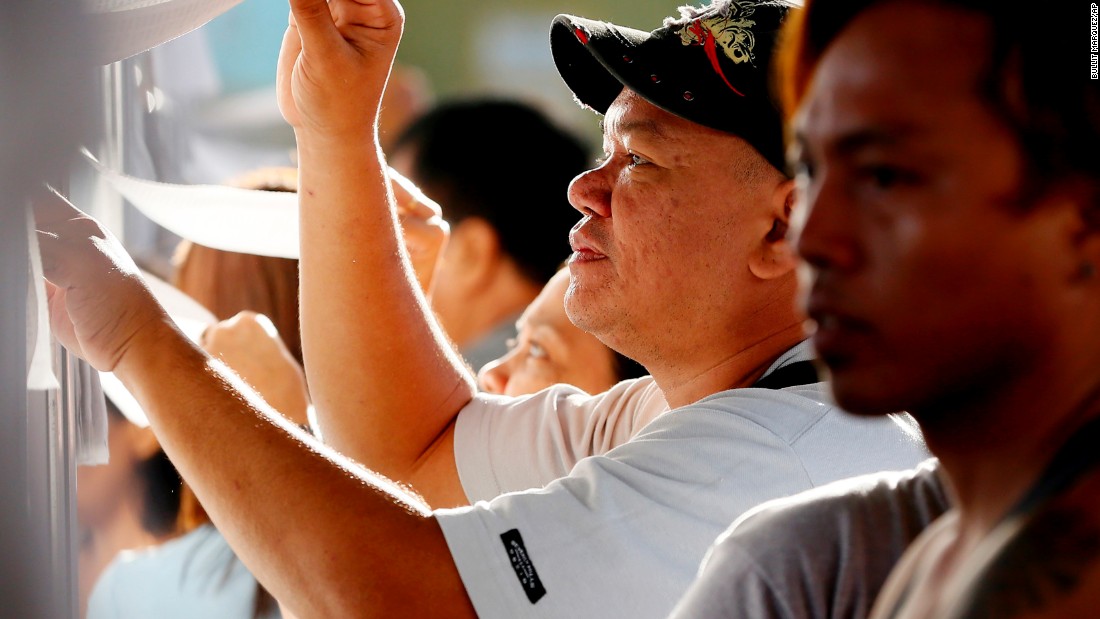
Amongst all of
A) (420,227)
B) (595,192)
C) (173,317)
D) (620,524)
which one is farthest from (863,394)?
(420,227)

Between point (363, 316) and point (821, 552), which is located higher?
point (821, 552)

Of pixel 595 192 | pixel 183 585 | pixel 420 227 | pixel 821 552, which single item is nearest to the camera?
pixel 821 552

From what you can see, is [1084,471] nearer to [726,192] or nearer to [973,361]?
[973,361]

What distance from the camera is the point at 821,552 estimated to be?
29.5 inches

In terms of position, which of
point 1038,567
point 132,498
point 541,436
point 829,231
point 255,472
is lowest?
point 132,498

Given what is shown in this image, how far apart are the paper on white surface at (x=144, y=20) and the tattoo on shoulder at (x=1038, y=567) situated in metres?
0.90

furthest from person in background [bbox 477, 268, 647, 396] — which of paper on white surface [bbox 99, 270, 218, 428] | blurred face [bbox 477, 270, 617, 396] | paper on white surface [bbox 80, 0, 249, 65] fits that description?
paper on white surface [bbox 80, 0, 249, 65]

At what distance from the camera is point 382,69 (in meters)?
1.57

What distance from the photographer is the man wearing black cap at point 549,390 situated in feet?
3.96

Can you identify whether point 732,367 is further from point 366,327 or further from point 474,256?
point 474,256

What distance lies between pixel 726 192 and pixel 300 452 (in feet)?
2.01

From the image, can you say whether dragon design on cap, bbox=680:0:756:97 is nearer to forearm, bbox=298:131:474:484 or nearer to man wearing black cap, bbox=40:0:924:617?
man wearing black cap, bbox=40:0:924:617

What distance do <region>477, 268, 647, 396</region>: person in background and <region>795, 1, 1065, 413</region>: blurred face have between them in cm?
182

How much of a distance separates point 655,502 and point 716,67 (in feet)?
1.75
